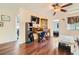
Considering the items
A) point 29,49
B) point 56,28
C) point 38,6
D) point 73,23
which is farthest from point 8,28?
point 73,23

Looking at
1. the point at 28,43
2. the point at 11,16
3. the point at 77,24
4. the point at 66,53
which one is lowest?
the point at 66,53

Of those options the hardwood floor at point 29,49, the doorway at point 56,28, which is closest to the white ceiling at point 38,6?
the doorway at point 56,28

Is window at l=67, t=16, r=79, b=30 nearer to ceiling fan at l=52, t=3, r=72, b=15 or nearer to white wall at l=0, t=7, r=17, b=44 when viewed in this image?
ceiling fan at l=52, t=3, r=72, b=15

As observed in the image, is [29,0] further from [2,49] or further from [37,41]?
[2,49]

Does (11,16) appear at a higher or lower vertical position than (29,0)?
lower

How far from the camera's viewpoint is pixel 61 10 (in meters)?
2.07

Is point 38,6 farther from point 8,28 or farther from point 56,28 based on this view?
point 8,28

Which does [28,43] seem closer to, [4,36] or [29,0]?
[4,36]

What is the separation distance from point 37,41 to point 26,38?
22cm

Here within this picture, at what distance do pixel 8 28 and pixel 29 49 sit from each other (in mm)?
566

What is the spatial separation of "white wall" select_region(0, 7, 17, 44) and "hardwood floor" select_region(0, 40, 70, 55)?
104mm

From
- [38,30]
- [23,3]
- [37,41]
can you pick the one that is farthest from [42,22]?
[23,3]

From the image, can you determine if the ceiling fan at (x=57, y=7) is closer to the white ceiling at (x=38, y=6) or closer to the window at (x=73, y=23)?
the white ceiling at (x=38, y=6)

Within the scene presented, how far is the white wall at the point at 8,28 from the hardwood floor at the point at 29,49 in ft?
0.34
